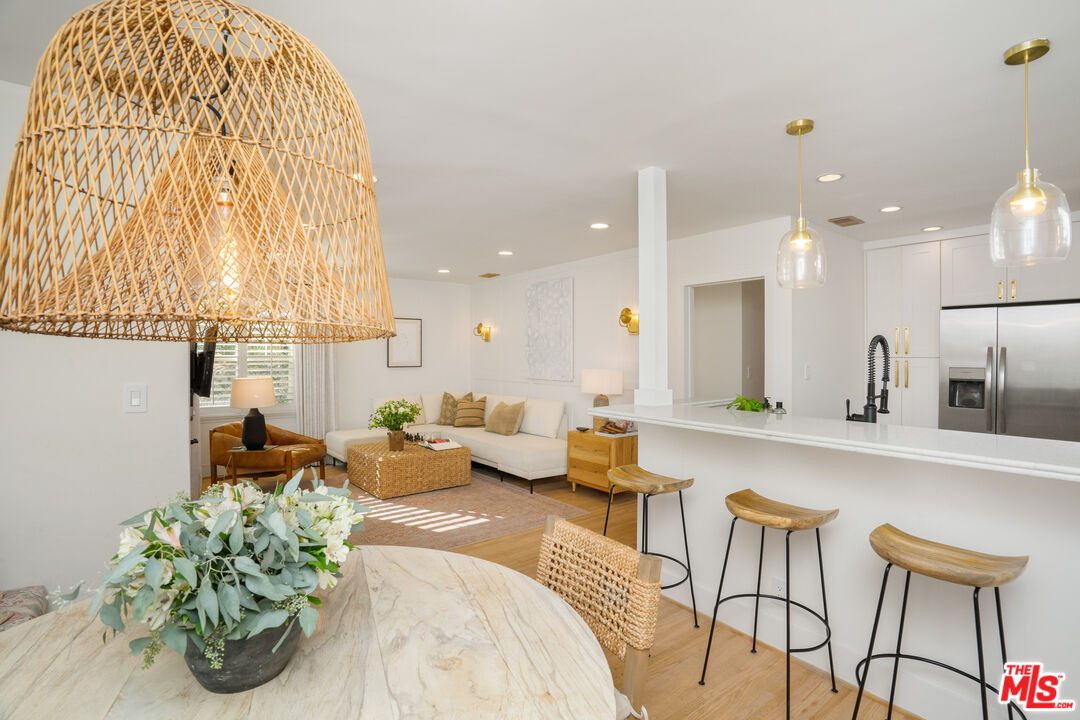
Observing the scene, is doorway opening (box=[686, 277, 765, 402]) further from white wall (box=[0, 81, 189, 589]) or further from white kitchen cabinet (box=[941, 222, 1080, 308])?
white wall (box=[0, 81, 189, 589])

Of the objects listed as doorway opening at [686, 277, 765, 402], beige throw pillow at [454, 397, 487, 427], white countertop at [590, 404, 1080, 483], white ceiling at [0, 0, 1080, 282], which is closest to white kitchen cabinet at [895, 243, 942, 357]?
white ceiling at [0, 0, 1080, 282]

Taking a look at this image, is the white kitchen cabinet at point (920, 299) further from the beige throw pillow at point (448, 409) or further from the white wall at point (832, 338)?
the beige throw pillow at point (448, 409)

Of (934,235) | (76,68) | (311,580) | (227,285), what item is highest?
(934,235)

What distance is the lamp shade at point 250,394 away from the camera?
454 centimetres

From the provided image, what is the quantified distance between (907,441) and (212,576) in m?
2.12

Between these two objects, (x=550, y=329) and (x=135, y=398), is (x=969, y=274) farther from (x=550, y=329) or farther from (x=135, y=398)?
(x=135, y=398)

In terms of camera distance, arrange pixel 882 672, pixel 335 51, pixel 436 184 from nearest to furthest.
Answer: pixel 335 51
pixel 882 672
pixel 436 184

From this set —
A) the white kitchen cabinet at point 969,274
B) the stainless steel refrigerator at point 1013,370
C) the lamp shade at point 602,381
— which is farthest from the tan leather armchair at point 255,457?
the white kitchen cabinet at point 969,274

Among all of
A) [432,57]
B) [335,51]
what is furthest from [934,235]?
[335,51]

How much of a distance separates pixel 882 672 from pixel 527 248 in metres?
4.26

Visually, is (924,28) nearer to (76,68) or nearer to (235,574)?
(76,68)

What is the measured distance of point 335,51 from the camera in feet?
6.30

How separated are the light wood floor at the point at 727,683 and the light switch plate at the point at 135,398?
2177mm

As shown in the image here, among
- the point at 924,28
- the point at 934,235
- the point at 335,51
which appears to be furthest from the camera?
the point at 934,235
